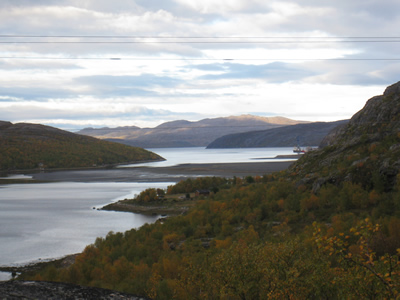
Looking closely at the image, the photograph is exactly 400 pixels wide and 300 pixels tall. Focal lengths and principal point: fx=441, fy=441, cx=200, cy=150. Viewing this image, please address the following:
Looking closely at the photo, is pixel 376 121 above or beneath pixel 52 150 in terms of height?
beneath

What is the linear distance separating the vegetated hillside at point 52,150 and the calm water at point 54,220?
200 ft

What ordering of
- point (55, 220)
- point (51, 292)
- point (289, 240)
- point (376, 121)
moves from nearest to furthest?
point (51, 292) < point (289, 240) < point (376, 121) < point (55, 220)

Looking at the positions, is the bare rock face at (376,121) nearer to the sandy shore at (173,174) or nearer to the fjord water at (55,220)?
the fjord water at (55,220)

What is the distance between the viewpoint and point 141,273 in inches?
731

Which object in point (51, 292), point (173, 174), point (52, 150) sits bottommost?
point (173, 174)

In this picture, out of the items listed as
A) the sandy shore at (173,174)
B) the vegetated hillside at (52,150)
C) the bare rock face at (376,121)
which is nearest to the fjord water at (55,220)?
the sandy shore at (173,174)

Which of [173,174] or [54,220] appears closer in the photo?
[54,220]

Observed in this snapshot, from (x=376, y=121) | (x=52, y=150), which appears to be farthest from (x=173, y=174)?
(x=52, y=150)

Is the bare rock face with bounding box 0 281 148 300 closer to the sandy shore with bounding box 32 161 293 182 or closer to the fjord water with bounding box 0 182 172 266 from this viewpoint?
the fjord water with bounding box 0 182 172 266

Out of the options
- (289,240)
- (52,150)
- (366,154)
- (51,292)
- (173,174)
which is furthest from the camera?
(52,150)

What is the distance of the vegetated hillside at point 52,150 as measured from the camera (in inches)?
5202

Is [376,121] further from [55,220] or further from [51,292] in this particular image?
[51,292]

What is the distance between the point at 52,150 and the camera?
144750 millimetres

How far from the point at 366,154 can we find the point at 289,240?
17.3 m
